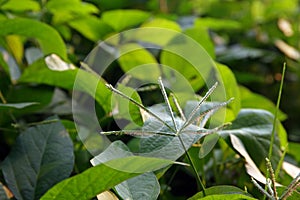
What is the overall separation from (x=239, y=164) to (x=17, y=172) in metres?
0.28

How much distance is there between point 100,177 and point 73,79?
246mm

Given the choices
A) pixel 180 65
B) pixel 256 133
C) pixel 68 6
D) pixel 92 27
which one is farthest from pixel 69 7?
pixel 256 133

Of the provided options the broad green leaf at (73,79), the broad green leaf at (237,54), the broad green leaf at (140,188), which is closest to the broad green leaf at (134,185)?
the broad green leaf at (140,188)

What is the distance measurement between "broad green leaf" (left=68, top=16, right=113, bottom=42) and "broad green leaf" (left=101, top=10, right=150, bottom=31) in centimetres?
2

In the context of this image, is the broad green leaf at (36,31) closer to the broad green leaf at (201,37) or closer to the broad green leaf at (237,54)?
the broad green leaf at (201,37)

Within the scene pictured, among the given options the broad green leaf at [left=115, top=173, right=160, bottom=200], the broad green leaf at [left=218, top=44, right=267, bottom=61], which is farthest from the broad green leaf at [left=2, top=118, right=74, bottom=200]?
the broad green leaf at [left=218, top=44, right=267, bottom=61]

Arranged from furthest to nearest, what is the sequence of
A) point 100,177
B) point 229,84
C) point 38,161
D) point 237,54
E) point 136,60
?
point 237,54 < point 136,60 < point 229,84 < point 38,161 < point 100,177

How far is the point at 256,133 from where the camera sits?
59 cm

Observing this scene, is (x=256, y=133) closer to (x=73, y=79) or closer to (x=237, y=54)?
(x=73, y=79)

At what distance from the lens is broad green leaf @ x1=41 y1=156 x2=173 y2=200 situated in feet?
1.24

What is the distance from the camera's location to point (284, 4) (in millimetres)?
1208

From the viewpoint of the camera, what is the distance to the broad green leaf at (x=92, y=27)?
84 cm

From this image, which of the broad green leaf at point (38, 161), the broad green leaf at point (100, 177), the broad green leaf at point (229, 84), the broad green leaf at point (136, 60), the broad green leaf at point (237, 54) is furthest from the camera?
the broad green leaf at point (237, 54)

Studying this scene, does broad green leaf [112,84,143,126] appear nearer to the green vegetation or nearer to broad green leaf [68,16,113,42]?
the green vegetation
